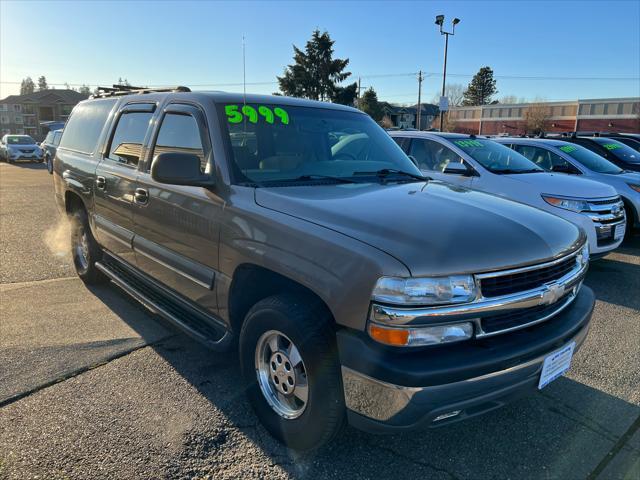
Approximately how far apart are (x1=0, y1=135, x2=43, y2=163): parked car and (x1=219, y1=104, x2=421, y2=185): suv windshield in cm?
2830

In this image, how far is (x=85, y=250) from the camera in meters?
5.28

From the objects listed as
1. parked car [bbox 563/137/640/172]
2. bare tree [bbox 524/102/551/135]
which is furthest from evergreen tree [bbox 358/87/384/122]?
parked car [bbox 563/137/640/172]

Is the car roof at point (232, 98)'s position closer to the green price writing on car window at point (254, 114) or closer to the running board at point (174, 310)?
the green price writing on car window at point (254, 114)

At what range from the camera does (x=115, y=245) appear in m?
4.41

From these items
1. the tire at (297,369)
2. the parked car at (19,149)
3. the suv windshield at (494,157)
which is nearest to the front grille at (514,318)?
the tire at (297,369)

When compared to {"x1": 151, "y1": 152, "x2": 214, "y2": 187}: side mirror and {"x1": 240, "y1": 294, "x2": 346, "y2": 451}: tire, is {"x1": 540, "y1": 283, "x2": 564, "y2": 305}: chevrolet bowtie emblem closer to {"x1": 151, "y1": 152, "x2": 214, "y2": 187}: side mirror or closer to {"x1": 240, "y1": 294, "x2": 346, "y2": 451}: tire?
{"x1": 240, "y1": 294, "x2": 346, "y2": 451}: tire

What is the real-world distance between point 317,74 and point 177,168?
47.9 metres

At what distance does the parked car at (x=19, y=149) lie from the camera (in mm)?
26281

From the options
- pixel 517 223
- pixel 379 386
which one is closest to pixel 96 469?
pixel 379 386

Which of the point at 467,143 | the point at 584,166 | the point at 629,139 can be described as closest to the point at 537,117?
the point at 629,139

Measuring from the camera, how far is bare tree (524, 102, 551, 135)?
57.8 m

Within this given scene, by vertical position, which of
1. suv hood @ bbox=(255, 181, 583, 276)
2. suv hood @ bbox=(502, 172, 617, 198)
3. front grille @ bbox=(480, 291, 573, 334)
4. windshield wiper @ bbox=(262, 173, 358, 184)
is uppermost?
windshield wiper @ bbox=(262, 173, 358, 184)

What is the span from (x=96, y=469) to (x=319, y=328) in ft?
4.53

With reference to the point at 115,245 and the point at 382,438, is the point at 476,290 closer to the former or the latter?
the point at 382,438
